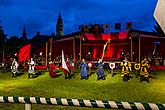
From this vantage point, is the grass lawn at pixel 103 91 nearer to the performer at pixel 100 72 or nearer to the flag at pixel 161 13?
the performer at pixel 100 72

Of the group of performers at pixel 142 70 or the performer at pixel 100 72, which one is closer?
the group of performers at pixel 142 70

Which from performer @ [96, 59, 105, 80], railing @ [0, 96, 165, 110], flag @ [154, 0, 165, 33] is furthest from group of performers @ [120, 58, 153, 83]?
flag @ [154, 0, 165, 33]

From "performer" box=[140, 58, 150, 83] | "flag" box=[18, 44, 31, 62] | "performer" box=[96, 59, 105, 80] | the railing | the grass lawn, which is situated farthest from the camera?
"flag" box=[18, 44, 31, 62]

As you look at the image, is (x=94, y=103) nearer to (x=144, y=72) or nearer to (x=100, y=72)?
(x=144, y=72)

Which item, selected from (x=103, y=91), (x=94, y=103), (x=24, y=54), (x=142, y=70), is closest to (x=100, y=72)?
(x=142, y=70)

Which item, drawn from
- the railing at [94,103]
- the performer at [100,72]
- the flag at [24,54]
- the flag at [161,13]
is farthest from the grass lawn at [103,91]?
the flag at [24,54]

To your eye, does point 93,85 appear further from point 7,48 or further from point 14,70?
point 7,48

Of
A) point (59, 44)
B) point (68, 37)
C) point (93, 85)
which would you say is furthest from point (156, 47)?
point (93, 85)

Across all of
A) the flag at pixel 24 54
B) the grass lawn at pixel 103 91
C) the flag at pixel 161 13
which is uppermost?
the flag at pixel 24 54

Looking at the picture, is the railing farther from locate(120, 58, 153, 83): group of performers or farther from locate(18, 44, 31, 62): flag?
locate(18, 44, 31, 62): flag

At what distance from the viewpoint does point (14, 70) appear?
2598cm

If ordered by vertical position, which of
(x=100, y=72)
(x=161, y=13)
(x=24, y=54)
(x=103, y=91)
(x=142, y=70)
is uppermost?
(x=24, y=54)

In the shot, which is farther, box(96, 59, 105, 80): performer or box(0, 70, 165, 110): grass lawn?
box(96, 59, 105, 80): performer

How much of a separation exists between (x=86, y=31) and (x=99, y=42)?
96.3 inches
